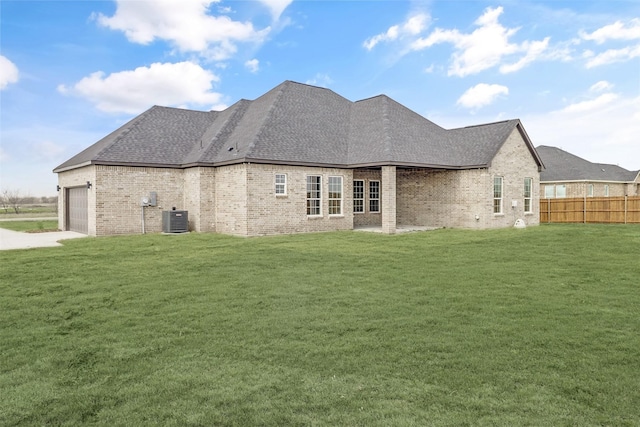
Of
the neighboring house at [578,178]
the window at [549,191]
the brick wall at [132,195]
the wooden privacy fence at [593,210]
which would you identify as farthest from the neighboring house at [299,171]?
the window at [549,191]

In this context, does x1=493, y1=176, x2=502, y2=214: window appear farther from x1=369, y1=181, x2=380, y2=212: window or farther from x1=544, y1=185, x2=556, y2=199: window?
x1=544, y1=185, x2=556, y2=199: window

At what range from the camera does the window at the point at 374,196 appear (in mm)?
24016

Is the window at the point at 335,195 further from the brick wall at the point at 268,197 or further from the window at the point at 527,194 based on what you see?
the window at the point at 527,194

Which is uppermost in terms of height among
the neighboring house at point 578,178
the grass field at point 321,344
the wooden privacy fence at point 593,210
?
the neighboring house at point 578,178

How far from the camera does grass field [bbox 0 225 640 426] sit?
3699mm

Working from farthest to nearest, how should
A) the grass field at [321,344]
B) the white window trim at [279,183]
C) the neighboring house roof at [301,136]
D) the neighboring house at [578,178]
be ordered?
1. the neighboring house at [578,178]
2. the neighboring house roof at [301,136]
3. the white window trim at [279,183]
4. the grass field at [321,344]

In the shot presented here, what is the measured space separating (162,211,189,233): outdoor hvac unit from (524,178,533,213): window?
19.2 meters

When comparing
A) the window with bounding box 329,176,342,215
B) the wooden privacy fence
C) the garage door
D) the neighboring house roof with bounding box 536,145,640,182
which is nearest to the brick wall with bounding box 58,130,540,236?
the window with bounding box 329,176,342,215

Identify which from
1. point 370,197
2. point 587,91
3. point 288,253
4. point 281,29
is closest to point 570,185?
point 587,91

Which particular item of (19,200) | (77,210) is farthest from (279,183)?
(19,200)

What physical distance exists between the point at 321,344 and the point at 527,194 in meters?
23.9

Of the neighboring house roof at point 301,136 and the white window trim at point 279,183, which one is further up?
the neighboring house roof at point 301,136

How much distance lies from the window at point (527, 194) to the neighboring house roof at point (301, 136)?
1.44m

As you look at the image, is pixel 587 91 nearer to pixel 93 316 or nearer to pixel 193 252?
pixel 193 252
